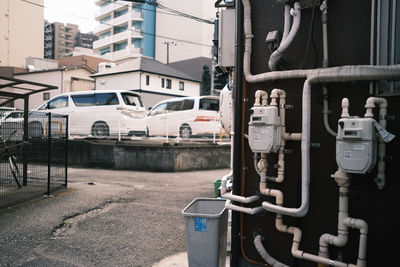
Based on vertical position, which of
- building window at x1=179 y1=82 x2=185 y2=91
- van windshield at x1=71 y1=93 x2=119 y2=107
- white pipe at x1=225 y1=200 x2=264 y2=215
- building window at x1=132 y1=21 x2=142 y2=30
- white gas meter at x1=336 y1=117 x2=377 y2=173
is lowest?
white pipe at x1=225 y1=200 x2=264 y2=215

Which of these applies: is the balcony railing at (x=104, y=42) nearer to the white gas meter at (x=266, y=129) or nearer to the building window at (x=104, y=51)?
the building window at (x=104, y=51)

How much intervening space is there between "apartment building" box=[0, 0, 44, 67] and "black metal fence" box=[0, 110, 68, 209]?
96.8ft

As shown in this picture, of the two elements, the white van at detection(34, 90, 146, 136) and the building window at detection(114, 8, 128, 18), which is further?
A: the building window at detection(114, 8, 128, 18)

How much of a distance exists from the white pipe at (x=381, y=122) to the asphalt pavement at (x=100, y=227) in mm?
2261

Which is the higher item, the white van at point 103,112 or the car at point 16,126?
the white van at point 103,112

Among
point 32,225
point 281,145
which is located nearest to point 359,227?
point 281,145

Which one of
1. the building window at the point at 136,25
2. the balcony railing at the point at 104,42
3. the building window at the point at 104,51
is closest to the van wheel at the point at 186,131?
the building window at the point at 136,25

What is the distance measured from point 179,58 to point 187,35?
306 centimetres

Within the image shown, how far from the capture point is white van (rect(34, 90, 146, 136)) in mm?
11172

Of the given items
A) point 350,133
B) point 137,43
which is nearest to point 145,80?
point 137,43

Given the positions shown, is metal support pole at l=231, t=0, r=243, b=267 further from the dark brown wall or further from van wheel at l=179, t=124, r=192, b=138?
van wheel at l=179, t=124, r=192, b=138

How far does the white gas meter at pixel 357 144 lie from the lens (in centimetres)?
226

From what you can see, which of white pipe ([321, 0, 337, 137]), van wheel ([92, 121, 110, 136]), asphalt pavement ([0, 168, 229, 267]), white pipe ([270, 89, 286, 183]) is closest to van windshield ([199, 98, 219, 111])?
van wheel ([92, 121, 110, 136])

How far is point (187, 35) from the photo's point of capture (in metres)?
35.4
